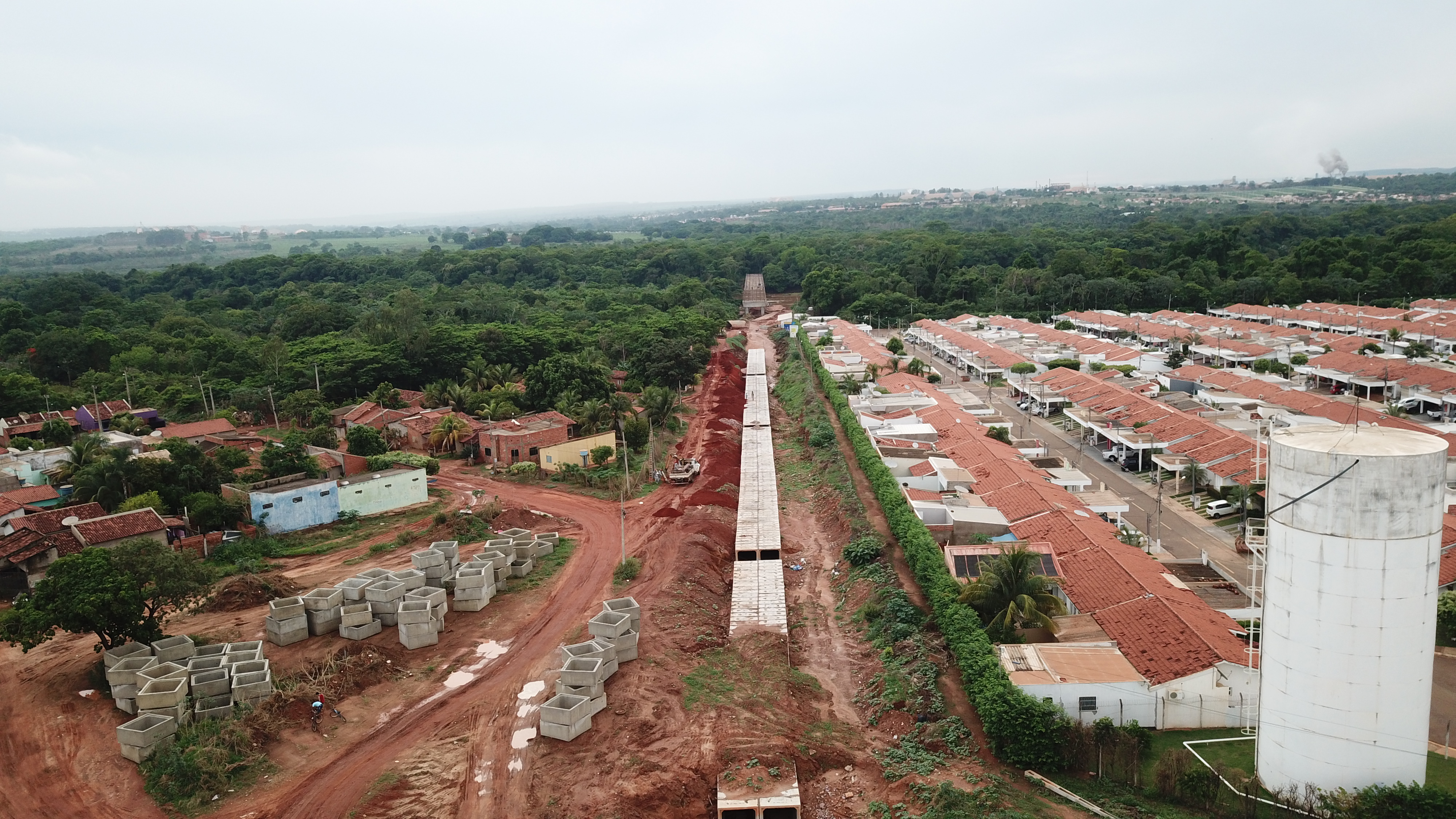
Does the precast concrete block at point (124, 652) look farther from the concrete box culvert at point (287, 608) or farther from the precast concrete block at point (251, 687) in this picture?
the concrete box culvert at point (287, 608)

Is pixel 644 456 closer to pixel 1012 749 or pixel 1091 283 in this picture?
pixel 1012 749

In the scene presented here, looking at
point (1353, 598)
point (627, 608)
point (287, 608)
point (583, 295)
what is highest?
point (583, 295)

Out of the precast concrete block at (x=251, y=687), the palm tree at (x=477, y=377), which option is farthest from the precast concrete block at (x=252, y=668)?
the palm tree at (x=477, y=377)

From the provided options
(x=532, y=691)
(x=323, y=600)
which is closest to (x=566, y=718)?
(x=532, y=691)

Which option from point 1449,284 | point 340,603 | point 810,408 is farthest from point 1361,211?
point 340,603

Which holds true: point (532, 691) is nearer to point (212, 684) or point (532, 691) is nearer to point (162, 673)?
point (212, 684)
